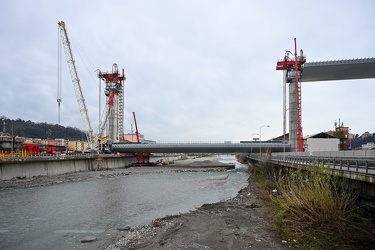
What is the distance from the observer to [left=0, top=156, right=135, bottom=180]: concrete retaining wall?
4487cm

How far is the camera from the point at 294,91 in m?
67.3

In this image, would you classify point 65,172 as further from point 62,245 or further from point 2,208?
point 62,245

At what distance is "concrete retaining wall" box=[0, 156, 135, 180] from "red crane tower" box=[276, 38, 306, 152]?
5405 centimetres

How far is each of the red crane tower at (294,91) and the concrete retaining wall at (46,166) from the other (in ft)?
177

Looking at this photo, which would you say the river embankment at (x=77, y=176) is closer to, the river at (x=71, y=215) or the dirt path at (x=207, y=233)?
the river at (x=71, y=215)

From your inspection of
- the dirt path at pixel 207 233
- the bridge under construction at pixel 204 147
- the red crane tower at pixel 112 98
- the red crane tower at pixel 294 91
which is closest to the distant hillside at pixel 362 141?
the bridge under construction at pixel 204 147

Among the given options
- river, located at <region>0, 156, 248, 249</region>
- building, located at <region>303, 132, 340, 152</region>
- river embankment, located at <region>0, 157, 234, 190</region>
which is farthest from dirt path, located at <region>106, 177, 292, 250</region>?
building, located at <region>303, 132, 340, 152</region>

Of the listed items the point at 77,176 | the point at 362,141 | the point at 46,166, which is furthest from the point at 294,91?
the point at 362,141

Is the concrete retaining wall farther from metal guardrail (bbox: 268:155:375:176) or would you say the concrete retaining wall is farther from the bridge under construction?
metal guardrail (bbox: 268:155:375:176)

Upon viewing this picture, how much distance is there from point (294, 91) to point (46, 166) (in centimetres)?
5854

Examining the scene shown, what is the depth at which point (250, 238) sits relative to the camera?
42.3ft

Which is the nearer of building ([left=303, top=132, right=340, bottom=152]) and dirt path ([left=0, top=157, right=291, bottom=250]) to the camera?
dirt path ([left=0, top=157, right=291, bottom=250])

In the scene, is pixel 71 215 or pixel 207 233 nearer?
pixel 207 233

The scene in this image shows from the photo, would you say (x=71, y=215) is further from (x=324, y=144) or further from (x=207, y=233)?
(x=324, y=144)
